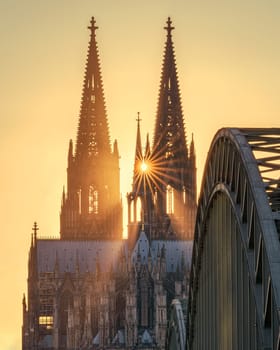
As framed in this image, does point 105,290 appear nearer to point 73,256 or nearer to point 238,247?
point 73,256

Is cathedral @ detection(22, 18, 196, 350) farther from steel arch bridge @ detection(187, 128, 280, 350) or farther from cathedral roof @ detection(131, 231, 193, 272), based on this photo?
steel arch bridge @ detection(187, 128, 280, 350)

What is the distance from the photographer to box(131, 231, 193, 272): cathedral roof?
191 m

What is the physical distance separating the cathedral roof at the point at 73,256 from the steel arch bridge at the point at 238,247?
106m

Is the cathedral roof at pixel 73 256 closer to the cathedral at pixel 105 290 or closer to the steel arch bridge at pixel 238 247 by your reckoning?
the cathedral at pixel 105 290

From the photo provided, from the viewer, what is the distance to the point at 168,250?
194 meters

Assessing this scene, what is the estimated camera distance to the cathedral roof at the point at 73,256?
19625 cm

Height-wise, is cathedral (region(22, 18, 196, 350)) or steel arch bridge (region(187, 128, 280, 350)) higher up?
cathedral (region(22, 18, 196, 350))

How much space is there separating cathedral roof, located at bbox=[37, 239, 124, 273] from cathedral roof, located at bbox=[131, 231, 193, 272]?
9.40 ft

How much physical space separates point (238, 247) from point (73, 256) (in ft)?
406

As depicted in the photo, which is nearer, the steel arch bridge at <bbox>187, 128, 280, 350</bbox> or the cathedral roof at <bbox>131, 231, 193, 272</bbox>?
the steel arch bridge at <bbox>187, 128, 280, 350</bbox>

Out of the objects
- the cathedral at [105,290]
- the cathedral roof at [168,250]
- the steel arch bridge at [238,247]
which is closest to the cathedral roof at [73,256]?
the cathedral at [105,290]

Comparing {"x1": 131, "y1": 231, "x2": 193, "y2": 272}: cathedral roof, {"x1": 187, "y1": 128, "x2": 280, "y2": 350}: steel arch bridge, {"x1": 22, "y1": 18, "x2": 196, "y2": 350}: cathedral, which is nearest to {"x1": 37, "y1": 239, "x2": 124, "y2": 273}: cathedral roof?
{"x1": 22, "y1": 18, "x2": 196, "y2": 350}: cathedral

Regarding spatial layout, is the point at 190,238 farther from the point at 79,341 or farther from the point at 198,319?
the point at 198,319

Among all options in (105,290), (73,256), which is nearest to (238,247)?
(105,290)
